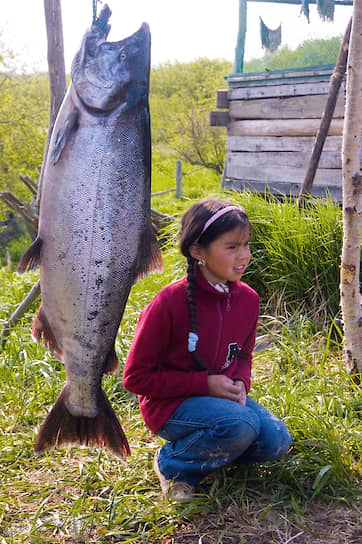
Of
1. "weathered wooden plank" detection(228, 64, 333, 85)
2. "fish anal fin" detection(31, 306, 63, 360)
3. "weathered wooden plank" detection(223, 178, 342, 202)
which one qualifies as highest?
"weathered wooden plank" detection(228, 64, 333, 85)

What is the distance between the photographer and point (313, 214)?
4.65 meters

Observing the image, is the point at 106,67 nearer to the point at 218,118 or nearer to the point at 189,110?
the point at 218,118

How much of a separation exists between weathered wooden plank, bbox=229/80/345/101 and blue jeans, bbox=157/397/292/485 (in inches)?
194

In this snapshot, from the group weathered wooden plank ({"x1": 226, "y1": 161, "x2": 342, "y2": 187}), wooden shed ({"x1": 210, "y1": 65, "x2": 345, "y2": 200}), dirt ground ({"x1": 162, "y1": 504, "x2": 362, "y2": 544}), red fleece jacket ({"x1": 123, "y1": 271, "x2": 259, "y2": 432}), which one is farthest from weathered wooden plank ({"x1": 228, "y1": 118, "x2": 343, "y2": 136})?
dirt ground ({"x1": 162, "y1": 504, "x2": 362, "y2": 544})

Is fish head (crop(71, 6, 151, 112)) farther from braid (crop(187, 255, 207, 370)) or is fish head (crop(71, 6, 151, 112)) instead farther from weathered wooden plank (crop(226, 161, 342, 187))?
weathered wooden plank (crop(226, 161, 342, 187))

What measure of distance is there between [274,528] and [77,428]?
90 cm

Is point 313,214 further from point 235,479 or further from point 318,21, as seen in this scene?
point 318,21

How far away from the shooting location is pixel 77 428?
2.12 metres

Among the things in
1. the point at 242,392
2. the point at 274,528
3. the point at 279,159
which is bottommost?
the point at 274,528

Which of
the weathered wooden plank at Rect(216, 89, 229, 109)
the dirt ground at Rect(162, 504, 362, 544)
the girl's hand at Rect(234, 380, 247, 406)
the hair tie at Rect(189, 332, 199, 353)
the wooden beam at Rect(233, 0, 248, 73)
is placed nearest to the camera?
the dirt ground at Rect(162, 504, 362, 544)

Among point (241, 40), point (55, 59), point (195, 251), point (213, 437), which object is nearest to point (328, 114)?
point (55, 59)

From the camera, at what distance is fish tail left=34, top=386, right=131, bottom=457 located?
83.2 inches

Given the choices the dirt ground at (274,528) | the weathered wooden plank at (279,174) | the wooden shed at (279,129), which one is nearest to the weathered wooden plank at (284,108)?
the wooden shed at (279,129)

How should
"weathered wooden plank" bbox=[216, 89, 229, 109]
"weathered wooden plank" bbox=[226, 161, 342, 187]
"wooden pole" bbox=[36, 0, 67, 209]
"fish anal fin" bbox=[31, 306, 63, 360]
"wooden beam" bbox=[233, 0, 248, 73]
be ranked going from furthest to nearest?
"weathered wooden plank" bbox=[216, 89, 229, 109] < "wooden beam" bbox=[233, 0, 248, 73] < "weathered wooden plank" bbox=[226, 161, 342, 187] < "wooden pole" bbox=[36, 0, 67, 209] < "fish anal fin" bbox=[31, 306, 63, 360]
